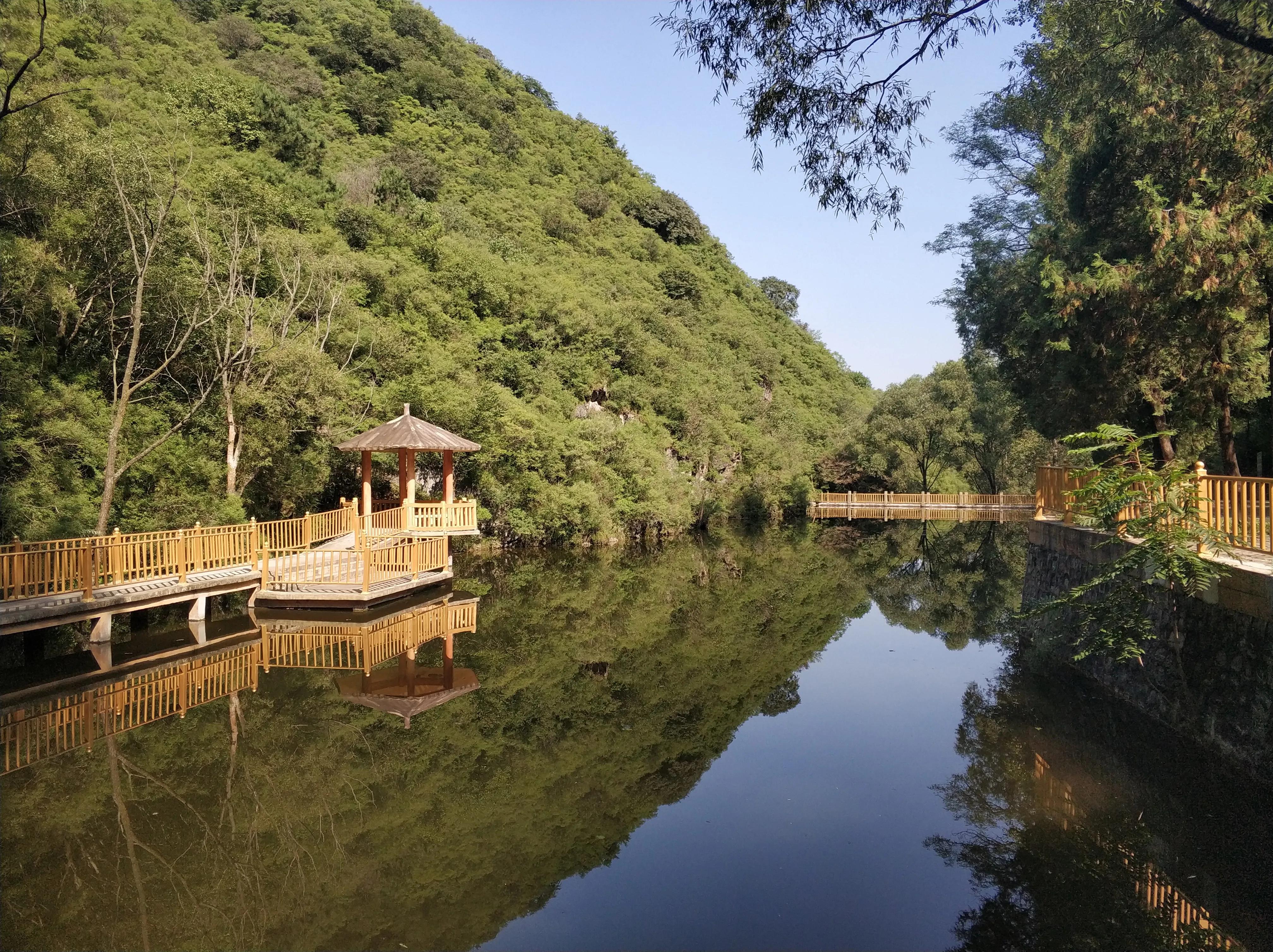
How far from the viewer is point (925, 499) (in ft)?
138

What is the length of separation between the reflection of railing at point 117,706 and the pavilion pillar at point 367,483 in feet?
21.4

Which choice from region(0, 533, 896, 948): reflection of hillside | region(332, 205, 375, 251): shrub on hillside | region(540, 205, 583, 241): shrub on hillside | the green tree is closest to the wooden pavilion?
region(0, 533, 896, 948): reflection of hillside

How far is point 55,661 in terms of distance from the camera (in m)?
9.67

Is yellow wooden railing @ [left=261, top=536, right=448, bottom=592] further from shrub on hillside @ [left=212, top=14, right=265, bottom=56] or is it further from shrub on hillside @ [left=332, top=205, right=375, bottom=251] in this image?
shrub on hillside @ [left=212, top=14, right=265, bottom=56]

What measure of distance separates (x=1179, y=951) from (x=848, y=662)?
7.00 metres

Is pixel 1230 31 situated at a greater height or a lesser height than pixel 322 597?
greater

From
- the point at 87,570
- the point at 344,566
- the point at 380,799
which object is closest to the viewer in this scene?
the point at 380,799

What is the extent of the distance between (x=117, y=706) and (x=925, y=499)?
39.9 meters

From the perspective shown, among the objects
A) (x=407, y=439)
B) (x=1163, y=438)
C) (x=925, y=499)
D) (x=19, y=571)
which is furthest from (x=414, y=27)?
(x=1163, y=438)

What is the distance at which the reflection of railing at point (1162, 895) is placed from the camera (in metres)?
4.18

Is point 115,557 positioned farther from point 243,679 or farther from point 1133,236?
point 1133,236

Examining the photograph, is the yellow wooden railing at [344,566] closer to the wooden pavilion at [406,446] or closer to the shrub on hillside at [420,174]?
the wooden pavilion at [406,446]

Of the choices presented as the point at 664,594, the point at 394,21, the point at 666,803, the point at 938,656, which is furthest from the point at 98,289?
the point at 394,21

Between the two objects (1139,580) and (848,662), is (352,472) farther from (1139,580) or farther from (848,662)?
(1139,580)
